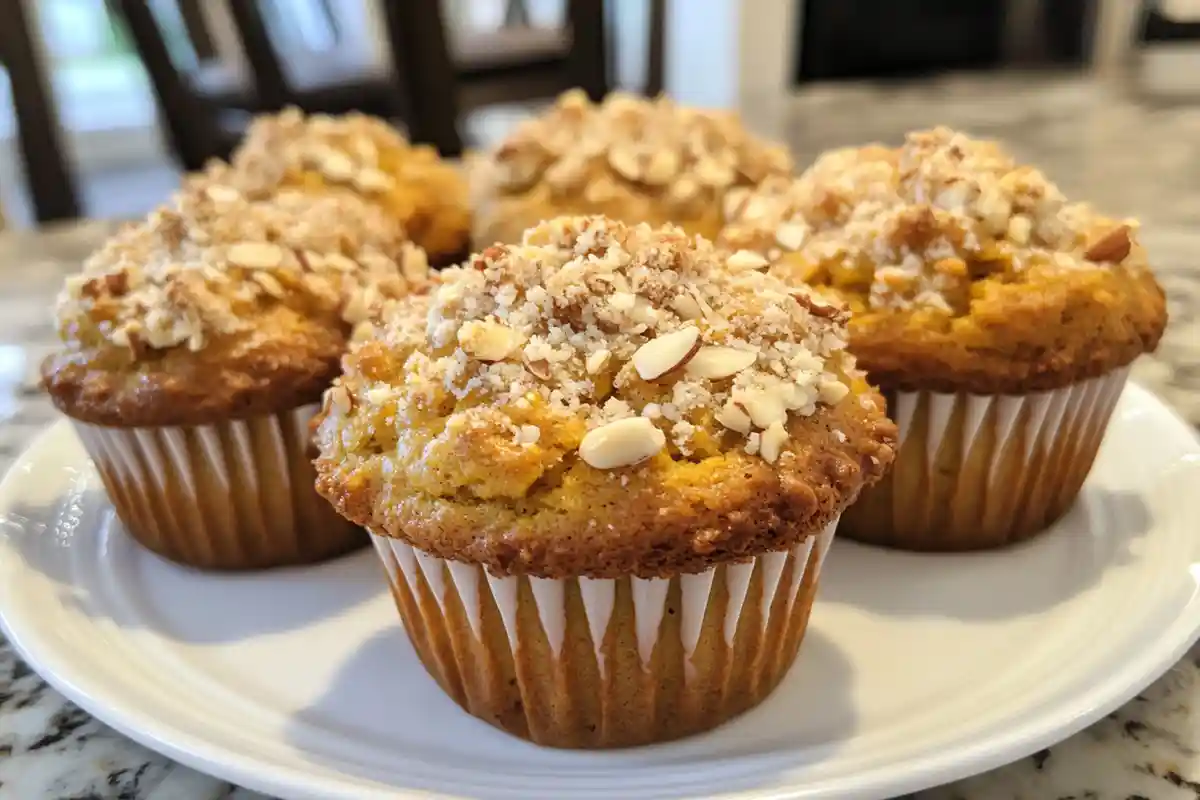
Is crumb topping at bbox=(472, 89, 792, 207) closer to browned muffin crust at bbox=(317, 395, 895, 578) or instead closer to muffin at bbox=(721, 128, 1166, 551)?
muffin at bbox=(721, 128, 1166, 551)

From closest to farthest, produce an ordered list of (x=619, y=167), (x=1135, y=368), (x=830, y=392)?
(x=830, y=392)
(x=619, y=167)
(x=1135, y=368)

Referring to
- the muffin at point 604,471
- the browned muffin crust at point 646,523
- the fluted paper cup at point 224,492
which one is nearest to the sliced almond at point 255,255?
the fluted paper cup at point 224,492

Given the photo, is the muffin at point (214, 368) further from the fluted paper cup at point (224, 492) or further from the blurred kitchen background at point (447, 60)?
the blurred kitchen background at point (447, 60)

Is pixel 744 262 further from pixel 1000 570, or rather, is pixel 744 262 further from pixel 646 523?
pixel 1000 570

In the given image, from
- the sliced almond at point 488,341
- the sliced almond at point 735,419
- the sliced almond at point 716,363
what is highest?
the sliced almond at point 488,341

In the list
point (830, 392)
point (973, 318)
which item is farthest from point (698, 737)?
point (973, 318)

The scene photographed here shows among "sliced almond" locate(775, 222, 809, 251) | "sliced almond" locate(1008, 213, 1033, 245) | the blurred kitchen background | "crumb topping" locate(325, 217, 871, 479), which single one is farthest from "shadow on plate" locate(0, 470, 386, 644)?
the blurred kitchen background
